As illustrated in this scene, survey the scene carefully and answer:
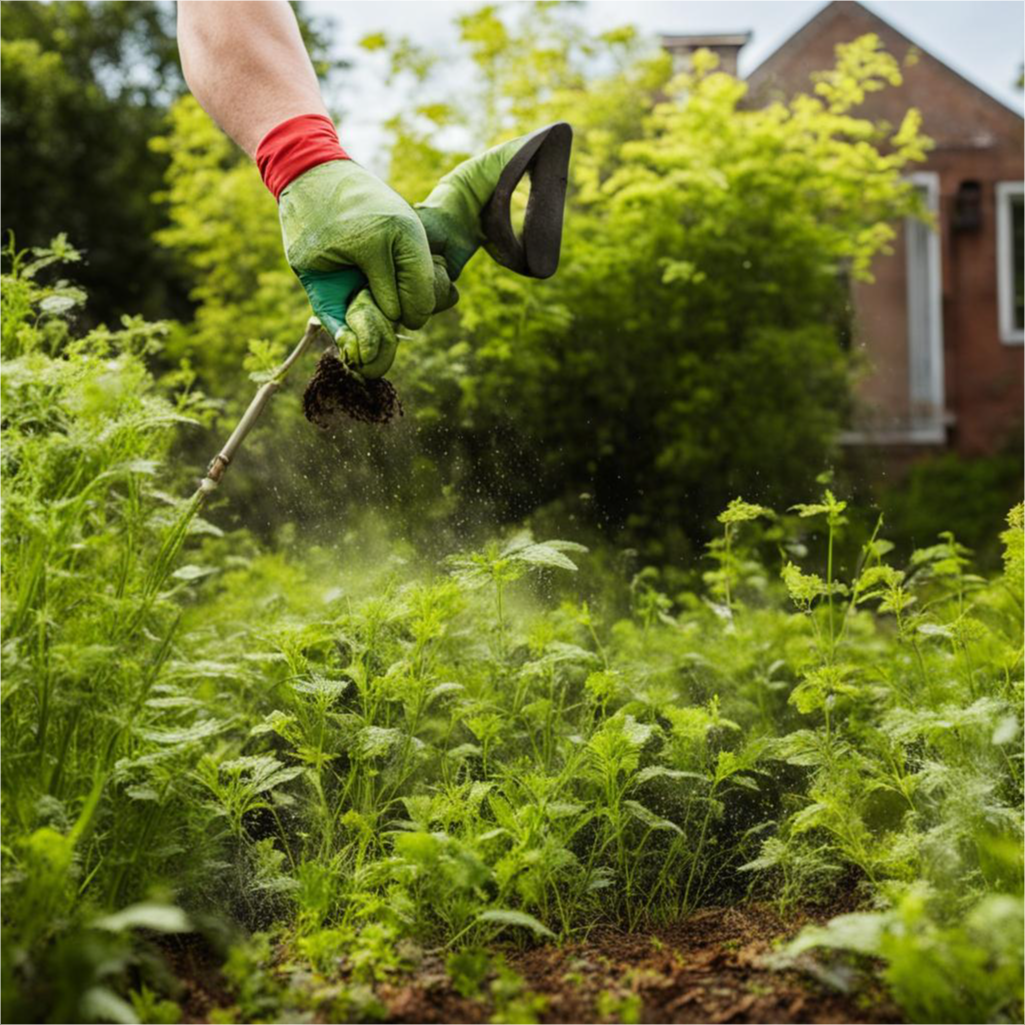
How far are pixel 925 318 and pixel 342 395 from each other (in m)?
11.5

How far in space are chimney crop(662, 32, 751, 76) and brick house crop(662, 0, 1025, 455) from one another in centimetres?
292

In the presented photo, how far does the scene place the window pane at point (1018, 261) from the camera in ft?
42.1

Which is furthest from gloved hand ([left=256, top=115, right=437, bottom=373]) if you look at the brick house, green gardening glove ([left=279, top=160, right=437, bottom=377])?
the brick house

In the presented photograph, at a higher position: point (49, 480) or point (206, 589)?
point (49, 480)

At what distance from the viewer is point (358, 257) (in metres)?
2.41

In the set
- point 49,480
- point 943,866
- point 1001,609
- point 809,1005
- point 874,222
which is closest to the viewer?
point 809,1005

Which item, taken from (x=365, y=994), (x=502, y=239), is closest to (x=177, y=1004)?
(x=365, y=994)

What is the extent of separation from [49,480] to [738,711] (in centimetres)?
174

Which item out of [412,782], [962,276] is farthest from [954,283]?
[412,782]

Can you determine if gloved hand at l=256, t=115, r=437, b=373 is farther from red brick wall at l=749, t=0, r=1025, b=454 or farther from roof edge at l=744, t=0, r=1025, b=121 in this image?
red brick wall at l=749, t=0, r=1025, b=454

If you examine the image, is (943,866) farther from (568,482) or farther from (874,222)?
(874,222)

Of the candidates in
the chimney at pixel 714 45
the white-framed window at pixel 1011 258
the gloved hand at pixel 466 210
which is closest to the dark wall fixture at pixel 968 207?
the white-framed window at pixel 1011 258

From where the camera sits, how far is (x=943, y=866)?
6.09 ft

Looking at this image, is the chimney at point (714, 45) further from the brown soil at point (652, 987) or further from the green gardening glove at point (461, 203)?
the brown soil at point (652, 987)
